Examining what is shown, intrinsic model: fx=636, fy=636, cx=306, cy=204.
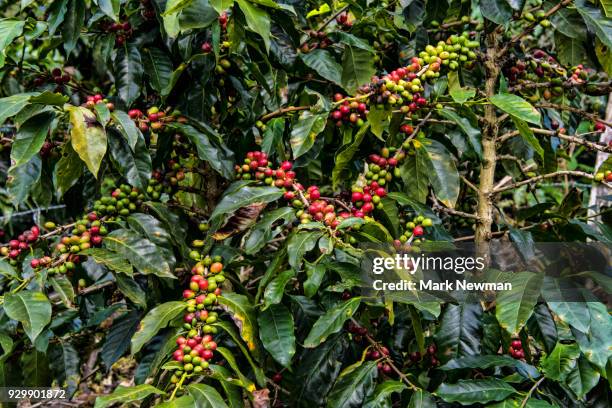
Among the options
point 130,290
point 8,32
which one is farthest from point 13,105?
point 130,290

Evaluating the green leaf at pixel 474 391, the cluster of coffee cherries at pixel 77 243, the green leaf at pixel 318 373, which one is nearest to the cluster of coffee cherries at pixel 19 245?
the cluster of coffee cherries at pixel 77 243

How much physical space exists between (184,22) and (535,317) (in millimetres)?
1130

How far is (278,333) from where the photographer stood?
5.03 feet

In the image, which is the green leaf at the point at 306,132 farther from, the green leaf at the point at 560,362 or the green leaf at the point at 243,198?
the green leaf at the point at 560,362

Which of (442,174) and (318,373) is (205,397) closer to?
(318,373)

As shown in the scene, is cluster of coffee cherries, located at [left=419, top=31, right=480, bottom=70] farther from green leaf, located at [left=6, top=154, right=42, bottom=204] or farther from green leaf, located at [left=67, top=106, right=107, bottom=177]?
green leaf, located at [left=6, top=154, right=42, bottom=204]

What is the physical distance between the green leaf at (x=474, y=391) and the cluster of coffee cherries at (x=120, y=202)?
0.99 meters

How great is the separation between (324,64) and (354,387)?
930 mm

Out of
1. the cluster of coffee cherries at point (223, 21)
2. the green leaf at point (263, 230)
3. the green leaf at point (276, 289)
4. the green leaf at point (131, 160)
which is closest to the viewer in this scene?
the green leaf at point (276, 289)

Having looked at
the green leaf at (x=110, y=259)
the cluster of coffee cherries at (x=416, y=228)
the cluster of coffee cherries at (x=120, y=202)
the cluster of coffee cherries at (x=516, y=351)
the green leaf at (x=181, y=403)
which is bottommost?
the cluster of coffee cherries at (x=516, y=351)

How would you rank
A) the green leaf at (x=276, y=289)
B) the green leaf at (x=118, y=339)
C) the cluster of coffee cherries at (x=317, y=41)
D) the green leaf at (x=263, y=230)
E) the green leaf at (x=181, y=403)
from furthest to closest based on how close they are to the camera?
the cluster of coffee cherries at (x=317, y=41) < the green leaf at (x=118, y=339) < the green leaf at (x=263, y=230) < the green leaf at (x=276, y=289) < the green leaf at (x=181, y=403)

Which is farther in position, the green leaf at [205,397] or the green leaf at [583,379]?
the green leaf at [583,379]

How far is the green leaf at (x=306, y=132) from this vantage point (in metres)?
1.70

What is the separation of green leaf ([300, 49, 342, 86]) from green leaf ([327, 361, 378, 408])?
2.71 feet
